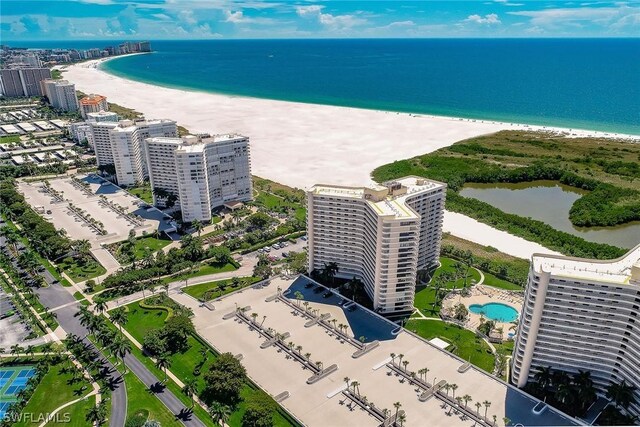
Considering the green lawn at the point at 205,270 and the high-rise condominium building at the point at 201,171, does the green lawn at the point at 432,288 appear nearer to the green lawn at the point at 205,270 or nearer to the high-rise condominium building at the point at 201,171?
the green lawn at the point at 205,270

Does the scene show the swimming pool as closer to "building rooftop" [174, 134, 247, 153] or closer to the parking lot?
"building rooftop" [174, 134, 247, 153]

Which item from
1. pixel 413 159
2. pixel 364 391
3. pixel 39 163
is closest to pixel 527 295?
pixel 364 391

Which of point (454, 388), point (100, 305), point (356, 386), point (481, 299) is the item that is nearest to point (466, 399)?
point (454, 388)

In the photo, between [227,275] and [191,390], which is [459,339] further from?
[227,275]

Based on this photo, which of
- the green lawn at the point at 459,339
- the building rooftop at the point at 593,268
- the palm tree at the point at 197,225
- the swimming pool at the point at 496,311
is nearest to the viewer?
the building rooftop at the point at 593,268

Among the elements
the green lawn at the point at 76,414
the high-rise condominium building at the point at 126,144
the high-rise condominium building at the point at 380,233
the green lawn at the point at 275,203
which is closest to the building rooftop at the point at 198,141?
the green lawn at the point at 275,203

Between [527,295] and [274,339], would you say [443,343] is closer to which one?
[527,295]
